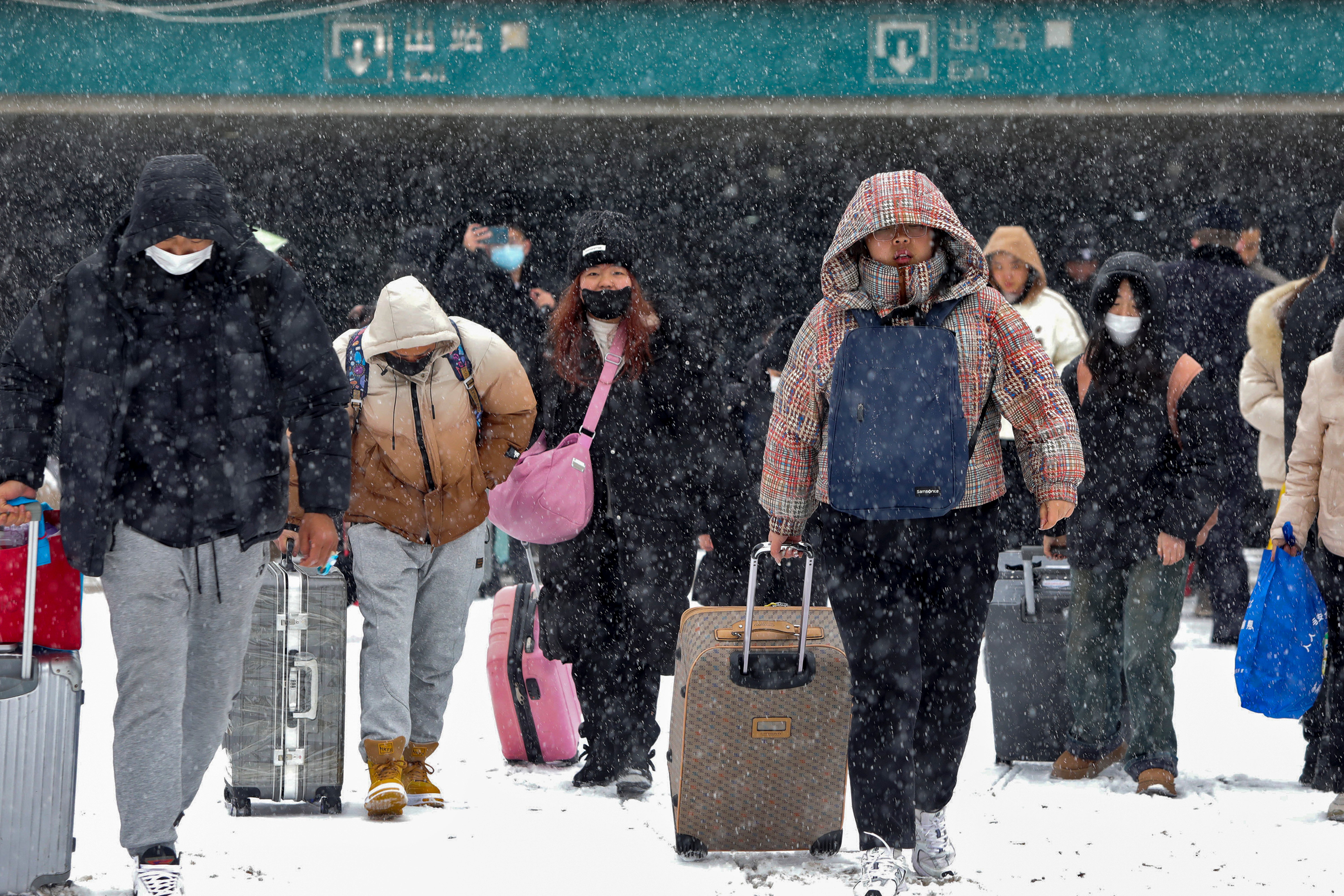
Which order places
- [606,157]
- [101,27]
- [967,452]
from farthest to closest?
1. [606,157]
2. [101,27]
3. [967,452]

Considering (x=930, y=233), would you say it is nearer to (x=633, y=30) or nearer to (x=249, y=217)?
(x=633, y=30)

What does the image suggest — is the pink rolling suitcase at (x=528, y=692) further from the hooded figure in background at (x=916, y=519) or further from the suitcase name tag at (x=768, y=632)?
the hooded figure in background at (x=916, y=519)

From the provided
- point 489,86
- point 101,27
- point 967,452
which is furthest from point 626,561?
point 101,27

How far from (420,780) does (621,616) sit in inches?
33.8

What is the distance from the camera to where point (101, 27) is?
917 centimetres

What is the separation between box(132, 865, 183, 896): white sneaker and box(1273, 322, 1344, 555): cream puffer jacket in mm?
3562

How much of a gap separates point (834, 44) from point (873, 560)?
6.09 m

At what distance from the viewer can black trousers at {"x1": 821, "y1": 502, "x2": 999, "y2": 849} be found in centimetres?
383

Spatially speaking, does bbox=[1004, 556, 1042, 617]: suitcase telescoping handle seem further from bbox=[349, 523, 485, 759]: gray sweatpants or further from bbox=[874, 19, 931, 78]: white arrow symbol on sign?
bbox=[874, 19, 931, 78]: white arrow symbol on sign

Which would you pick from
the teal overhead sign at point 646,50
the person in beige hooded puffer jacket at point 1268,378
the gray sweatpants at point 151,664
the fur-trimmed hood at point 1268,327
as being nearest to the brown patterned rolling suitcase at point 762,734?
the gray sweatpants at point 151,664

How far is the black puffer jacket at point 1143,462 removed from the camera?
503cm

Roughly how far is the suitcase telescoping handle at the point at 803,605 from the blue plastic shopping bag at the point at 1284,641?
175 centimetres

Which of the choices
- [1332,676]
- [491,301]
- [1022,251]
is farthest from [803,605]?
[491,301]

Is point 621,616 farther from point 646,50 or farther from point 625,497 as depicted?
point 646,50
